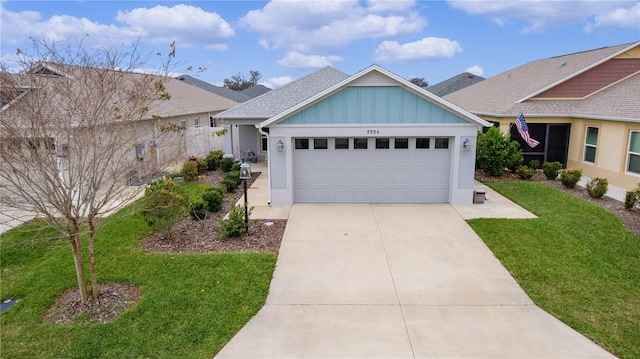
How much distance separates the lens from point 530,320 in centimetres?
612

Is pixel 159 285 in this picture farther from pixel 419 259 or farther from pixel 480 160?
pixel 480 160

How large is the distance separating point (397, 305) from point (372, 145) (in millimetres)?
6671

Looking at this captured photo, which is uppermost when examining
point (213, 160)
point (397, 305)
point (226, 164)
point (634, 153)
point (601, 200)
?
point (634, 153)

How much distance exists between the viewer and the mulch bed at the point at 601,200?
33.8ft

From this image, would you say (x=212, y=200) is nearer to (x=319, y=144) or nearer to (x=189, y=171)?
(x=319, y=144)

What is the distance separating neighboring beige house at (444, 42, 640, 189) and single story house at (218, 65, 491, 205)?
6006 millimetres

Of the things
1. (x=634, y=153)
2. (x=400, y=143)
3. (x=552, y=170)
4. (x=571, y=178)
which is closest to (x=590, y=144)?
(x=552, y=170)

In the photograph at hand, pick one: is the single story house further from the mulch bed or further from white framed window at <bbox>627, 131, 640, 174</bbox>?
white framed window at <bbox>627, 131, 640, 174</bbox>

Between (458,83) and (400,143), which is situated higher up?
(458,83)

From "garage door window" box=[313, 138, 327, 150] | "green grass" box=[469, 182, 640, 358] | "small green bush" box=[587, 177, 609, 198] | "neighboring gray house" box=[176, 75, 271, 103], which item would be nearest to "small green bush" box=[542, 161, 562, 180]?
"small green bush" box=[587, 177, 609, 198]

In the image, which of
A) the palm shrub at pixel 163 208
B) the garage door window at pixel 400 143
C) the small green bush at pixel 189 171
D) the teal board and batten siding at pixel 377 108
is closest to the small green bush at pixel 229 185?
the small green bush at pixel 189 171

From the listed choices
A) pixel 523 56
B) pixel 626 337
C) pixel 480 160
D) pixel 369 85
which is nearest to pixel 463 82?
pixel 523 56

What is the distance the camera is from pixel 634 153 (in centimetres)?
1370

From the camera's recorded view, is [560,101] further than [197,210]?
Yes
